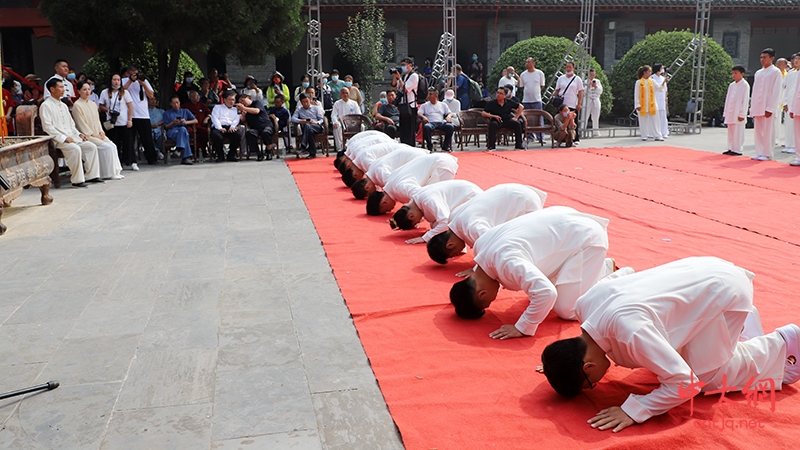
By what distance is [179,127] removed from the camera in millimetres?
12789

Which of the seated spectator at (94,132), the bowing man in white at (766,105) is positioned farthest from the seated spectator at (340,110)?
the bowing man in white at (766,105)

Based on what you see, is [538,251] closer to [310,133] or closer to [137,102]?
[310,133]

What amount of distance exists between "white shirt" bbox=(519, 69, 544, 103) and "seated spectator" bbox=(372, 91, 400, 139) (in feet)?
9.35

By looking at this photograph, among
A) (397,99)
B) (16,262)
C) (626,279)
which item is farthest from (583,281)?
(397,99)

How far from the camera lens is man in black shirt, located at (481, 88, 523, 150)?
13680 mm

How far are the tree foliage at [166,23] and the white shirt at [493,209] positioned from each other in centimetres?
860

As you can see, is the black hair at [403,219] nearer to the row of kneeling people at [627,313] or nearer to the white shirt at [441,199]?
the white shirt at [441,199]

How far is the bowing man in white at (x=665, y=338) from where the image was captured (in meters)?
2.88

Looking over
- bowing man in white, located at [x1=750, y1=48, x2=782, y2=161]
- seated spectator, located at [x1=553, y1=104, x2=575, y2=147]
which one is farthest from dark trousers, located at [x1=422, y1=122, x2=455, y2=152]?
bowing man in white, located at [x1=750, y1=48, x2=782, y2=161]

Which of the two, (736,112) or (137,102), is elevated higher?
(137,102)

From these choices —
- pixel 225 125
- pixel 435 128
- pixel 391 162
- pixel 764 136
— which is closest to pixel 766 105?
pixel 764 136

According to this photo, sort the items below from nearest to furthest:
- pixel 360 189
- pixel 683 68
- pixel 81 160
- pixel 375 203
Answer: pixel 375 203 < pixel 360 189 < pixel 81 160 < pixel 683 68

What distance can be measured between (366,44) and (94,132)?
953 centimetres

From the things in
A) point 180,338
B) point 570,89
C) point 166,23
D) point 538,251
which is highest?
point 166,23
